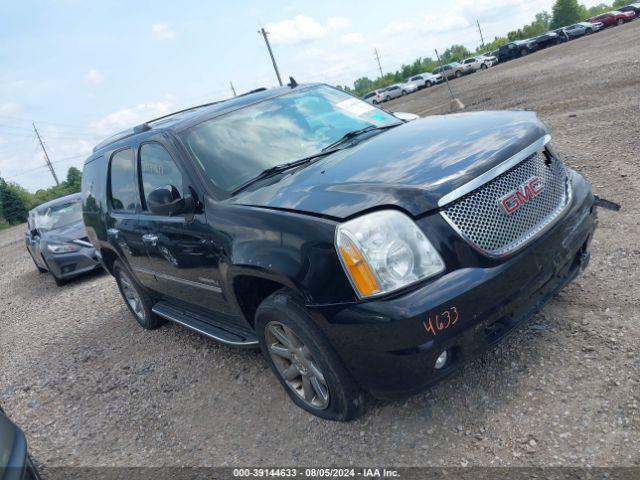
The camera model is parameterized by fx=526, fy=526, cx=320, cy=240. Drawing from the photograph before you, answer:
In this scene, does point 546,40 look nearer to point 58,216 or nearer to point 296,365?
point 58,216

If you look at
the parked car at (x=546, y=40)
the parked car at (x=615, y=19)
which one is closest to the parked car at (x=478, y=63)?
the parked car at (x=546, y=40)

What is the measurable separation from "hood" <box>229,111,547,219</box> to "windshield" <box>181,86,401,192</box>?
10.8 inches

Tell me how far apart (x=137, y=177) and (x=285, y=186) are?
1879mm

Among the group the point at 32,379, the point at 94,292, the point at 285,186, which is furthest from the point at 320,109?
the point at 94,292

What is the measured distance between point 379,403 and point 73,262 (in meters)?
7.34

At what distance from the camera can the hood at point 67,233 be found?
9.16 metres

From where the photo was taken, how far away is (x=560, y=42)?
46.2 metres

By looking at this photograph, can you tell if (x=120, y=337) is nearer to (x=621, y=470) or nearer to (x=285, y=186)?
(x=285, y=186)

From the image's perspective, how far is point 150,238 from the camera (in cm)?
419

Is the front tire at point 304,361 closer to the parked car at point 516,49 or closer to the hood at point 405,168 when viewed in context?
the hood at point 405,168

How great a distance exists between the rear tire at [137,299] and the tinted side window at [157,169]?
1.35 meters

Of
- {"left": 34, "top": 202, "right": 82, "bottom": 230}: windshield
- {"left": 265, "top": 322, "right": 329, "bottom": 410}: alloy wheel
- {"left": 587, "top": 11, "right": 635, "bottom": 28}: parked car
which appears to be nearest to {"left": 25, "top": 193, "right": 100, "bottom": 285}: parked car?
{"left": 34, "top": 202, "right": 82, "bottom": 230}: windshield

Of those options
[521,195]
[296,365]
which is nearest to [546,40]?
[521,195]

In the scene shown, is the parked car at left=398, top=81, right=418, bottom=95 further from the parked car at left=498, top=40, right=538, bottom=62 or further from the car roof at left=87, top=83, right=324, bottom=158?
the car roof at left=87, top=83, right=324, bottom=158
